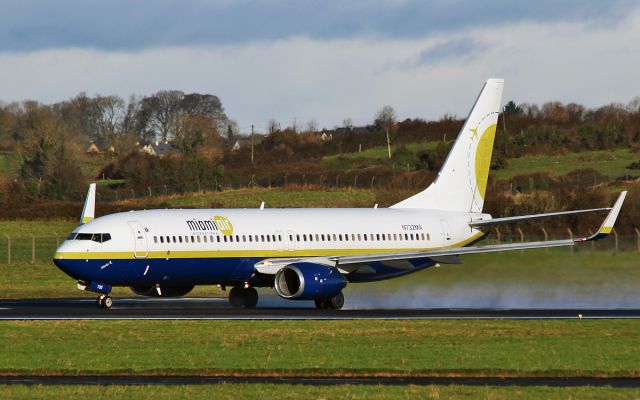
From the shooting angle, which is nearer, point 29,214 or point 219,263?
point 219,263

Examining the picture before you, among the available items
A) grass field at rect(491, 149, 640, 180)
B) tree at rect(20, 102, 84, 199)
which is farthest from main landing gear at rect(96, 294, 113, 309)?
grass field at rect(491, 149, 640, 180)

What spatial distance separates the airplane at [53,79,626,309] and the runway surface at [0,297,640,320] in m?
0.93

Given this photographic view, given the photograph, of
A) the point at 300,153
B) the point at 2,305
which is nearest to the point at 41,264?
the point at 2,305

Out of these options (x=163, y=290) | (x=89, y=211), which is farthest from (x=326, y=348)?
(x=89, y=211)

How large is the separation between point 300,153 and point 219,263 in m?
110

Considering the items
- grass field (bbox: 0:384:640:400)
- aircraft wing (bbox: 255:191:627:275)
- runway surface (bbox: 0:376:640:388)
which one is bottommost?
runway surface (bbox: 0:376:640:388)

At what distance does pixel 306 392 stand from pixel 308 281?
22.4 meters

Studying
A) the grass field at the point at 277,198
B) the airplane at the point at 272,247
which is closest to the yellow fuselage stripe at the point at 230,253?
the airplane at the point at 272,247

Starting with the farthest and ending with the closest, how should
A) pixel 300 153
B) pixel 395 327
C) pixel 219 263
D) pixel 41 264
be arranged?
1. pixel 300 153
2. pixel 41 264
3. pixel 219 263
4. pixel 395 327

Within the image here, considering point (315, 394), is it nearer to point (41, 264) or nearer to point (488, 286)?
point (488, 286)

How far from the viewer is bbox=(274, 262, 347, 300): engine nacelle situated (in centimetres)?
4650

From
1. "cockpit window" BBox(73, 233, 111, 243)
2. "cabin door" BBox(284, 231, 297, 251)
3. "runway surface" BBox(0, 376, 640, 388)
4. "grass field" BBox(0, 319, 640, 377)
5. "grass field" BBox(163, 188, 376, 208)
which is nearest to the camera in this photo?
"runway surface" BBox(0, 376, 640, 388)

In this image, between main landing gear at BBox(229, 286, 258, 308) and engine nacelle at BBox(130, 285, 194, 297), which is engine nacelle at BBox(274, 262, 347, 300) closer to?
main landing gear at BBox(229, 286, 258, 308)

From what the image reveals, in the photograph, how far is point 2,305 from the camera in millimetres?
50969
